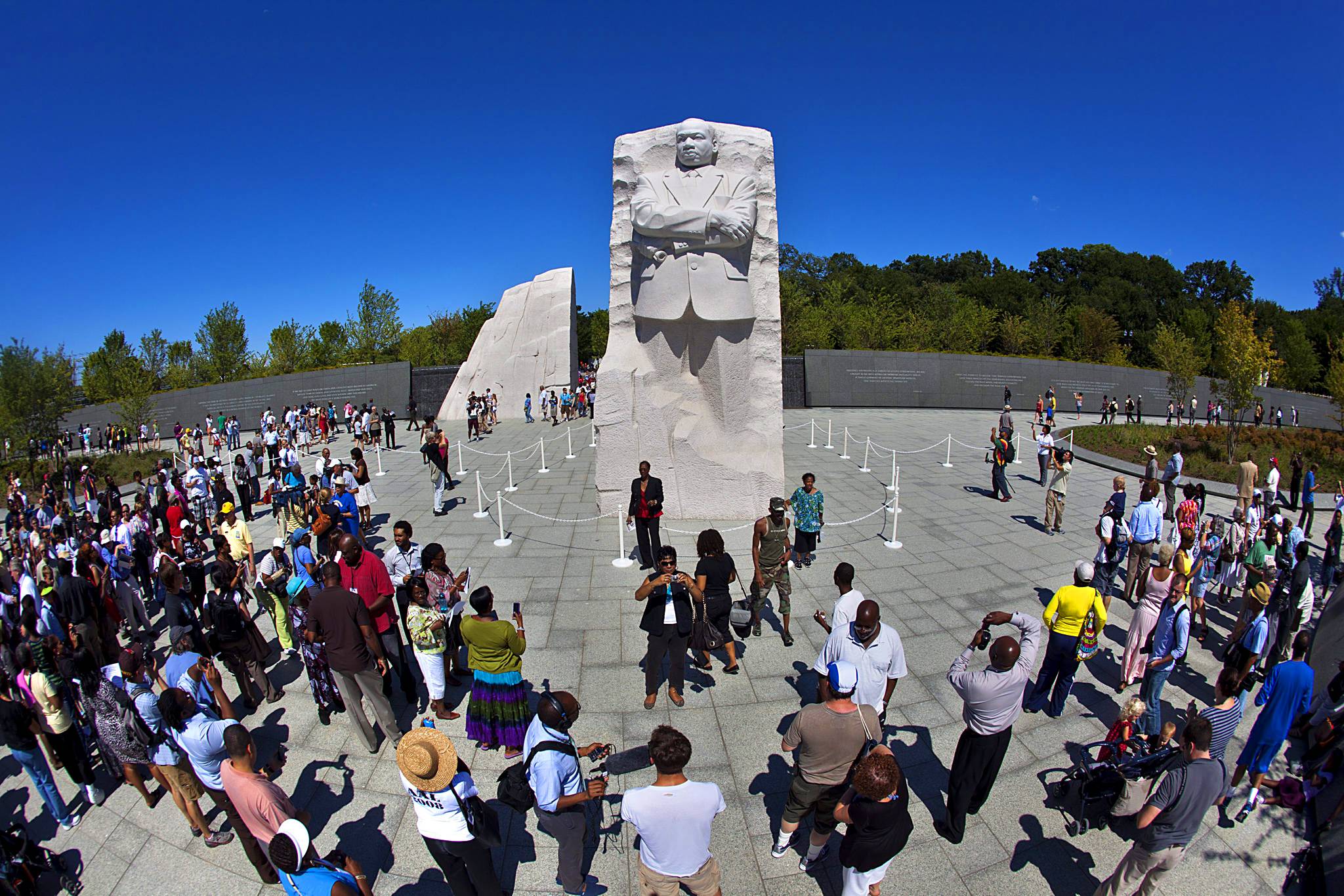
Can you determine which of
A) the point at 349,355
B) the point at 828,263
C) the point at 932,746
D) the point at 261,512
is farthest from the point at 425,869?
the point at 828,263

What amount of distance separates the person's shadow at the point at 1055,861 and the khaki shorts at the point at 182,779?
5.34m

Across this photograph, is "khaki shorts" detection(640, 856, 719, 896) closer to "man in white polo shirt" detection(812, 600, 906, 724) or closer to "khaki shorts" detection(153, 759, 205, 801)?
"man in white polo shirt" detection(812, 600, 906, 724)

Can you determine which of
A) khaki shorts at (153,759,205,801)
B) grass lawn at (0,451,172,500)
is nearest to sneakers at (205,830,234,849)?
khaki shorts at (153,759,205,801)

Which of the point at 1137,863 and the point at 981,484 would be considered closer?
the point at 1137,863

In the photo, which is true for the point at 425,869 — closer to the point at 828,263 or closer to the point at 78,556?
the point at 78,556

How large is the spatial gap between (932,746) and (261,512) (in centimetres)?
1297

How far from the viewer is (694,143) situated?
9.26 metres

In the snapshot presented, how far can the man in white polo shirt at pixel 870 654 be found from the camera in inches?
159

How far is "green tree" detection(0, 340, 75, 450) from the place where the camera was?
63.5 ft

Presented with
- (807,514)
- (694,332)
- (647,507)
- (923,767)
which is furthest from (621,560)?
(923,767)

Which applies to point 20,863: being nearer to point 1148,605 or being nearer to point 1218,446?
point 1148,605

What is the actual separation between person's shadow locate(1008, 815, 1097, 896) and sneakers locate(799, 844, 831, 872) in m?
1.10

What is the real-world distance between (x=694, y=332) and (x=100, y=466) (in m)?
19.2

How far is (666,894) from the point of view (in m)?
2.95
